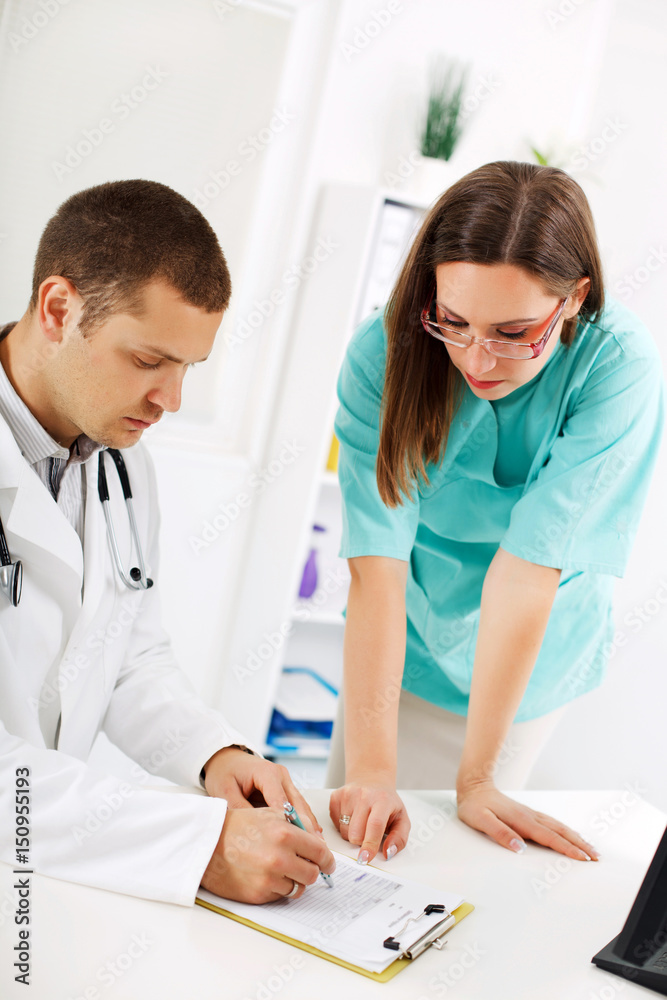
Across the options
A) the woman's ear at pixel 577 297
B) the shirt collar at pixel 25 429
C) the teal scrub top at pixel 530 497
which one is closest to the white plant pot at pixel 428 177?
the teal scrub top at pixel 530 497

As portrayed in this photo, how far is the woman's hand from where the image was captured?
1.08 metres

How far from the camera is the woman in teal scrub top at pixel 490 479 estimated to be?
3.82 feet

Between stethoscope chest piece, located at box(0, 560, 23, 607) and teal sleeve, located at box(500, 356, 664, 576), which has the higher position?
teal sleeve, located at box(500, 356, 664, 576)

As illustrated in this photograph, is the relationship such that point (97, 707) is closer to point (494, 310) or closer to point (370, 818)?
point (370, 818)

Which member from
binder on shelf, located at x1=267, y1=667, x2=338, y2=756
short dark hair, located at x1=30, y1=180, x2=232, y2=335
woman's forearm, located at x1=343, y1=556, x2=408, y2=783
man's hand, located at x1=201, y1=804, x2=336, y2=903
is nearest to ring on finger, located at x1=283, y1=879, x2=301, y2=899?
man's hand, located at x1=201, y1=804, x2=336, y2=903

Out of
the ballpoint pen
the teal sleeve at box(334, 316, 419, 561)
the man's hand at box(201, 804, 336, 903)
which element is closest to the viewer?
the man's hand at box(201, 804, 336, 903)

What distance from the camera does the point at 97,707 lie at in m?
1.29

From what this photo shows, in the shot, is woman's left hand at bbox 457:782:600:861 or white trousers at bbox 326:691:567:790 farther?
white trousers at bbox 326:691:567:790

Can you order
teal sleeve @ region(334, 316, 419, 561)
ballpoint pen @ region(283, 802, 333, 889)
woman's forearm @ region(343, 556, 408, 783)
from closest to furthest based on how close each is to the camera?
1. ballpoint pen @ region(283, 802, 333, 889)
2. woman's forearm @ region(343, 556, 408, 783)
3. teal sleeve @ region(334, 316, 419, 561)

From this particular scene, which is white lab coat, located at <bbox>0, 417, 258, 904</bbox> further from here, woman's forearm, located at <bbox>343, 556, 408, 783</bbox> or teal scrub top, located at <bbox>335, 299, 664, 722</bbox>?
teal scrub top, located at <bbox>335, 299, 664, 722</bbox>

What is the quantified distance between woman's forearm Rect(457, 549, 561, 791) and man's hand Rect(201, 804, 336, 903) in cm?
41

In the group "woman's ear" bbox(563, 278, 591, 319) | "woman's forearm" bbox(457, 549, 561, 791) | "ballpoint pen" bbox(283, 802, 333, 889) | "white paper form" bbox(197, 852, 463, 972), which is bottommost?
"white paper form" bbox(197, 852, 463, 972)

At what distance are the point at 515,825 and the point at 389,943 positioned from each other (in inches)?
15.4

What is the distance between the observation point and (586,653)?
1550 millimetres
